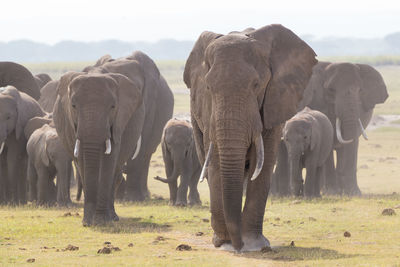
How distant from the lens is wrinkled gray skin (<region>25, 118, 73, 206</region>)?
18125 mm

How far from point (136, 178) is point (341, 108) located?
6126mm

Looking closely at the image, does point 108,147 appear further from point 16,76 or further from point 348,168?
point 348,168

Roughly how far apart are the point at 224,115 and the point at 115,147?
15.8 ft

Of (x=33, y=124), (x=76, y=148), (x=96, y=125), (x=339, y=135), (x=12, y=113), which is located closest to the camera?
(x=76, y=148)

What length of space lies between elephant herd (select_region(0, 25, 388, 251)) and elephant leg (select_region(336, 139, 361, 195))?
0.03 meters

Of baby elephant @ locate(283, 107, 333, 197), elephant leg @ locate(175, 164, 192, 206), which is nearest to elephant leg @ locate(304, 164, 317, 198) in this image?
baby elephant @ locate(283, 107, 333, 197)

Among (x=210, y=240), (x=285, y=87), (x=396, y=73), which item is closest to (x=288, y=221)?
(x=210, y=240)

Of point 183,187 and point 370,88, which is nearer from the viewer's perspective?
point 183,187

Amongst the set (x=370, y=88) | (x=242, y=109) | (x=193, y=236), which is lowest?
(x=193, y=236)

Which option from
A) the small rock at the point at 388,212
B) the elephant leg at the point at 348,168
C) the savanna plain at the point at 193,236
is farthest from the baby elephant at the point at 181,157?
the elephant leg at the point at 348,168

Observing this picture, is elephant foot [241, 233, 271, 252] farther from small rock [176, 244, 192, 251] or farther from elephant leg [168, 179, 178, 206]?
elephant leg [168, 179, 178, 206]

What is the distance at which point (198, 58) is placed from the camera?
12.0 m

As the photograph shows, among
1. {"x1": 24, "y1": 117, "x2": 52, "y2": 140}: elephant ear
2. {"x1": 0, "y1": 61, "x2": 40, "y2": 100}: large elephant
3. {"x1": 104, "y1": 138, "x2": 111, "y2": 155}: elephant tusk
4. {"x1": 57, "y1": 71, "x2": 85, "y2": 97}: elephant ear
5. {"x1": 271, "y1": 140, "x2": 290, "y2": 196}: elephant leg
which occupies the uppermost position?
{"x1": 57, "y1": 71, "x2": 85, "y2": 97}: elephant ear

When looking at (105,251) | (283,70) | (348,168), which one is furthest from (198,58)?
(348,168)
